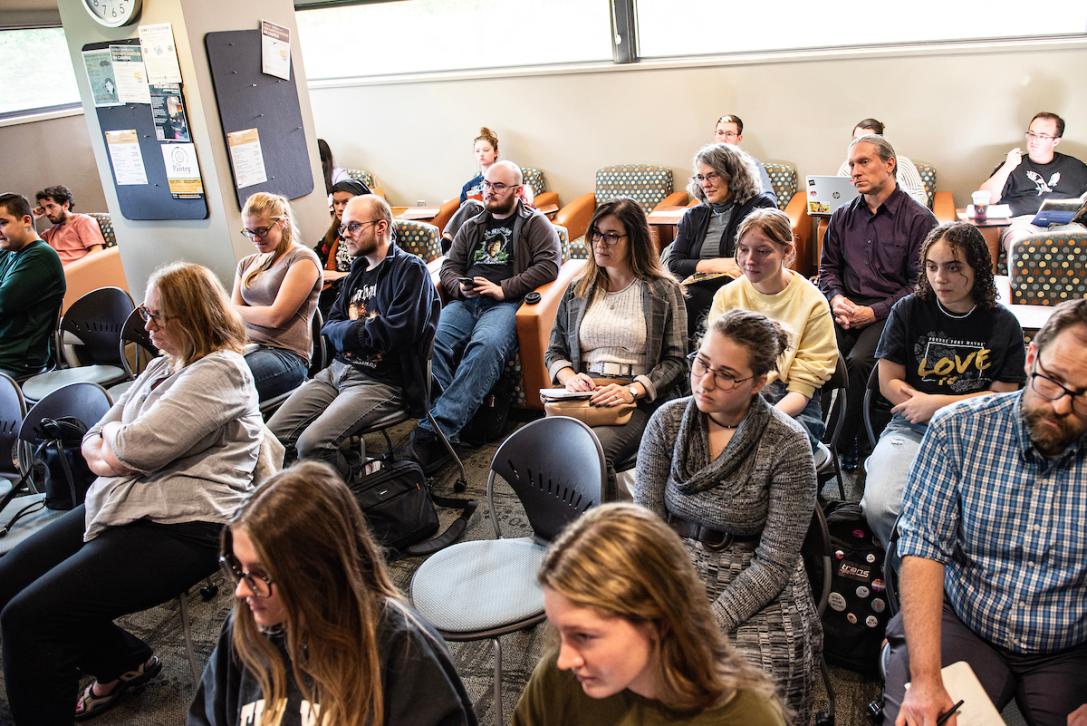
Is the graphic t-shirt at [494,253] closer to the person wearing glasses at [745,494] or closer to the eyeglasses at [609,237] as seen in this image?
the eyeglasses at [609,237]

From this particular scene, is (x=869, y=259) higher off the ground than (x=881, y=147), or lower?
lower

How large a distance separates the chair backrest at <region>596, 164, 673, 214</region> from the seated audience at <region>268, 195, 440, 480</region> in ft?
9.52

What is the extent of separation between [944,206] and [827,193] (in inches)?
47.8

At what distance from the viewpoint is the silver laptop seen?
4.25 metres

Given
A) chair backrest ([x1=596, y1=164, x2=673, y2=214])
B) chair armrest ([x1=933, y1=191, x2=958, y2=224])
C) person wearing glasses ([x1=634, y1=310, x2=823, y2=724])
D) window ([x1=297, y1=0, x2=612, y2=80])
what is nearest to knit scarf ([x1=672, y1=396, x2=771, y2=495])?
person wearing glasses ([x1=634, y1=310, x2=823, y2=724])

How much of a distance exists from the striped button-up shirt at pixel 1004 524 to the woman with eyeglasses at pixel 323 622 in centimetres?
101

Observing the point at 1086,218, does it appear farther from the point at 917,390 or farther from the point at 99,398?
the point at 99,398

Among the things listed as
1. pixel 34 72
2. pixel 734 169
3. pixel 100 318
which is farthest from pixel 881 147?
pixel 34 72

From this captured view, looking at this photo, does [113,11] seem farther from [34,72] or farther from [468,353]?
[34,72]

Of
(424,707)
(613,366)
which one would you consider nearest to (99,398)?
(613,366)

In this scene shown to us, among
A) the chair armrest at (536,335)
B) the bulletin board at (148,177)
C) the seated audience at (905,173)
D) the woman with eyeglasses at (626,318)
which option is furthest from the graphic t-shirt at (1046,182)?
the bulletin board at (148,177)

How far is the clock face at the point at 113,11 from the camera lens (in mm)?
3725

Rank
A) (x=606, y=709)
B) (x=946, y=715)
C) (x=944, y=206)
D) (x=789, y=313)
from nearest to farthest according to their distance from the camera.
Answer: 1. (x=606, y=709)
2. (x=946, y=715)
3. (x=789, y=313)
4. (x=944, y=206)

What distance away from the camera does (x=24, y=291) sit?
13.1 ft
